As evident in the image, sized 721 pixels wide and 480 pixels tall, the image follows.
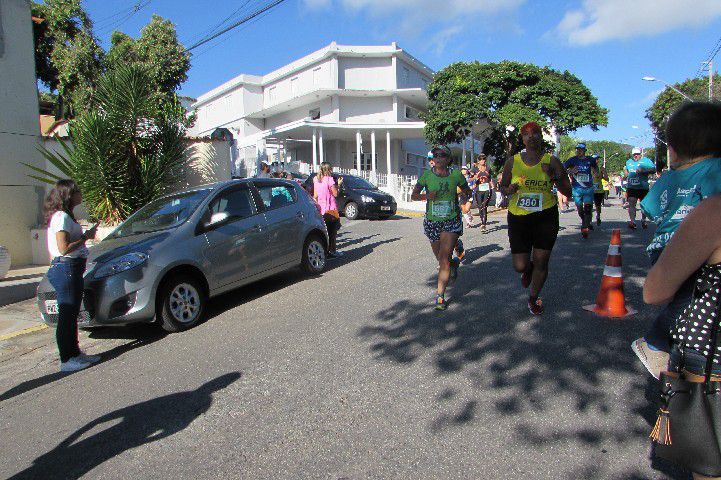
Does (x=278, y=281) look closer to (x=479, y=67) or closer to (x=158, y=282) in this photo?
(x=158, y=282)

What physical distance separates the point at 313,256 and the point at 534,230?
4.03 meters

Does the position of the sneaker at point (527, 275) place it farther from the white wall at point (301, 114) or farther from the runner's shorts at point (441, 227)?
the white wall at point (301, 114)

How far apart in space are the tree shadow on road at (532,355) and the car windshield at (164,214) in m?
2.85

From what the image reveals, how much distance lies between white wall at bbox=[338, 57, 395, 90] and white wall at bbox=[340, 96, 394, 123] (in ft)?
2.57

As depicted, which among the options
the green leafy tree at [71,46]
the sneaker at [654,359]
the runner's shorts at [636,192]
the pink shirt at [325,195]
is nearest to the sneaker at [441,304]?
the sneaker at [654,359]

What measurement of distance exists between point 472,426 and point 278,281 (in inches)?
214

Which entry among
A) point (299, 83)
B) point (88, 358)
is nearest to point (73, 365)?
point (88, 358)

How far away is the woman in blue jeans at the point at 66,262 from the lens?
494cm

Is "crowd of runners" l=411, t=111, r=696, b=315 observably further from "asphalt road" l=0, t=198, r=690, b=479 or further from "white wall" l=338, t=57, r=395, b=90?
"white wall" l=338, t=57, r=395, b=90

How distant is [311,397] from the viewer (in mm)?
3838

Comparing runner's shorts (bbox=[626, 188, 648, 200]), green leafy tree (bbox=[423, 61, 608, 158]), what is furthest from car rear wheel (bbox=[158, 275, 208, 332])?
green leafy tree (bbox=[423, 61, 608, 158])

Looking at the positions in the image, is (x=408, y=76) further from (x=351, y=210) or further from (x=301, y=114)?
(x=351, y=210)

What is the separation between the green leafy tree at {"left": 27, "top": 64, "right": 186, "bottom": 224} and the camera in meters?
10.5

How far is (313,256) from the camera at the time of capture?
27.2 feet
